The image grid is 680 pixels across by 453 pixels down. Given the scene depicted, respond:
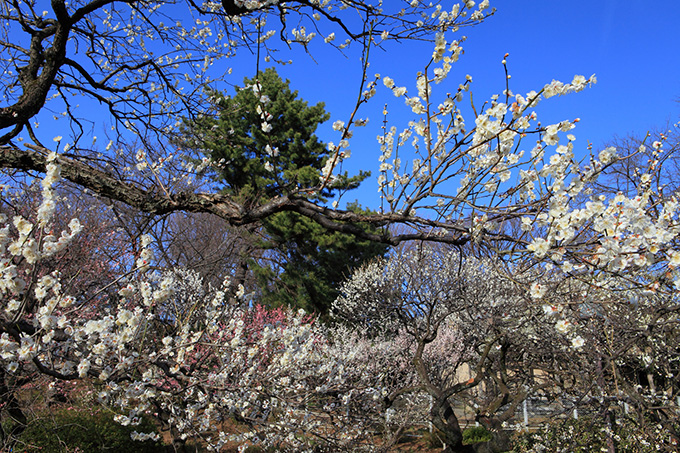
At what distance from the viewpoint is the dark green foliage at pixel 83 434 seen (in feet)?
16.7

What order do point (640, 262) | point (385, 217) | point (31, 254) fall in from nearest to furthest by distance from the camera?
1. point (31, 254)
2. point (640, 262)
3. point (385, 217)

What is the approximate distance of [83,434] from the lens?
5.53m

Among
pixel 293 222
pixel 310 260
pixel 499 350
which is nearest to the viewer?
pixel 499 350

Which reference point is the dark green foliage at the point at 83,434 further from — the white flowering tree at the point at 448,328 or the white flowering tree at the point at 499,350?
the white flowering tree at the point at 448,328

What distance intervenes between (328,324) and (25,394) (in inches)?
351

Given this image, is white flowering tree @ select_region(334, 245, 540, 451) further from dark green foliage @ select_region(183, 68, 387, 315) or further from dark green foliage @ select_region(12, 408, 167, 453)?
dark green foliage @ select_region(12, 408, 167, 453)

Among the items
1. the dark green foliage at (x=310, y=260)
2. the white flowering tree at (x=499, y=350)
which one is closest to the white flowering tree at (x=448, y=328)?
the white flowering tree at (x=499, y=350)

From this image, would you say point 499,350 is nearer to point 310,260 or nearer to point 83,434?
point 310,260

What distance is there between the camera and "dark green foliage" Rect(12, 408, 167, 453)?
16.7 ft

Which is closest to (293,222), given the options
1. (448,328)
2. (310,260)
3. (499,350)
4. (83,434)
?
(310,260)

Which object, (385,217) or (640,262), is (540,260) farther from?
(385,217)

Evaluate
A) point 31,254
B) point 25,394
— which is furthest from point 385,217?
point 25,394

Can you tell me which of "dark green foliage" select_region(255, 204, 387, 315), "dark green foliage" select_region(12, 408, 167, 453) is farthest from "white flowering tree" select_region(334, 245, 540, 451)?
"dark green foliage" select_region(12, 408, 167, 453)

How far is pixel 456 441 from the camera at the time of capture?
7438 millimetres
